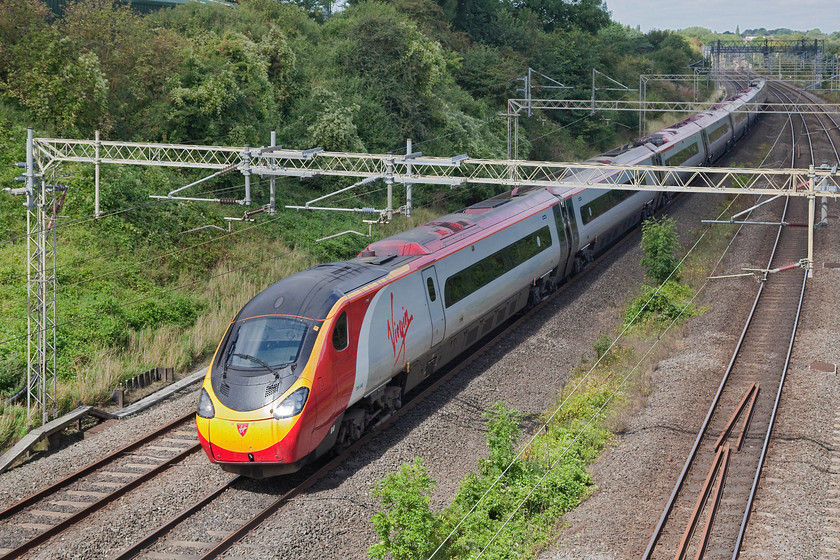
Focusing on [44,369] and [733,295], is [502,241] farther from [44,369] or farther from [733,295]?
[44,369]

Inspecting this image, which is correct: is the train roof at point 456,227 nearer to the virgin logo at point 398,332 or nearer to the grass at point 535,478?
the virgin logo at point 398,332

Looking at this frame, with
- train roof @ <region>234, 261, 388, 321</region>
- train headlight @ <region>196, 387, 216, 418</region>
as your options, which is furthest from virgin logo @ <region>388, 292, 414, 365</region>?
train headlight @ <region>196, 387, 216, 418</region>

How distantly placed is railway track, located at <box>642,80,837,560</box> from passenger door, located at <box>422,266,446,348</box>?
18.8 feet

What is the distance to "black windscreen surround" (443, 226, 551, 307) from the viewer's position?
64.7 feet

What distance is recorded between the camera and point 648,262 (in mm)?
27781

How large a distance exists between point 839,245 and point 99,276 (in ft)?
82.9

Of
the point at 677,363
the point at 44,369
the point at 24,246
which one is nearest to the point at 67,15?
the point at 24,246

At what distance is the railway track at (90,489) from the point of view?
13.4 meters

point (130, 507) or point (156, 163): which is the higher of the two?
point (156, 163)

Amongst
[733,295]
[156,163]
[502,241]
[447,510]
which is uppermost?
[156,163]

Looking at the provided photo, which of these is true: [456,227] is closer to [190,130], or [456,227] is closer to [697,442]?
[697,442]

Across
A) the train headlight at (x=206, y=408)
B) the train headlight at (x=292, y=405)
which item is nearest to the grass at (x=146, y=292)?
the train headlight at (x=206, y=408)

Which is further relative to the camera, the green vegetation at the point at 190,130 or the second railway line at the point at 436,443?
the green vegetation at the point at 190,130

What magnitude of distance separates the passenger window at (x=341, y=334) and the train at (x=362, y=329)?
19 mm
